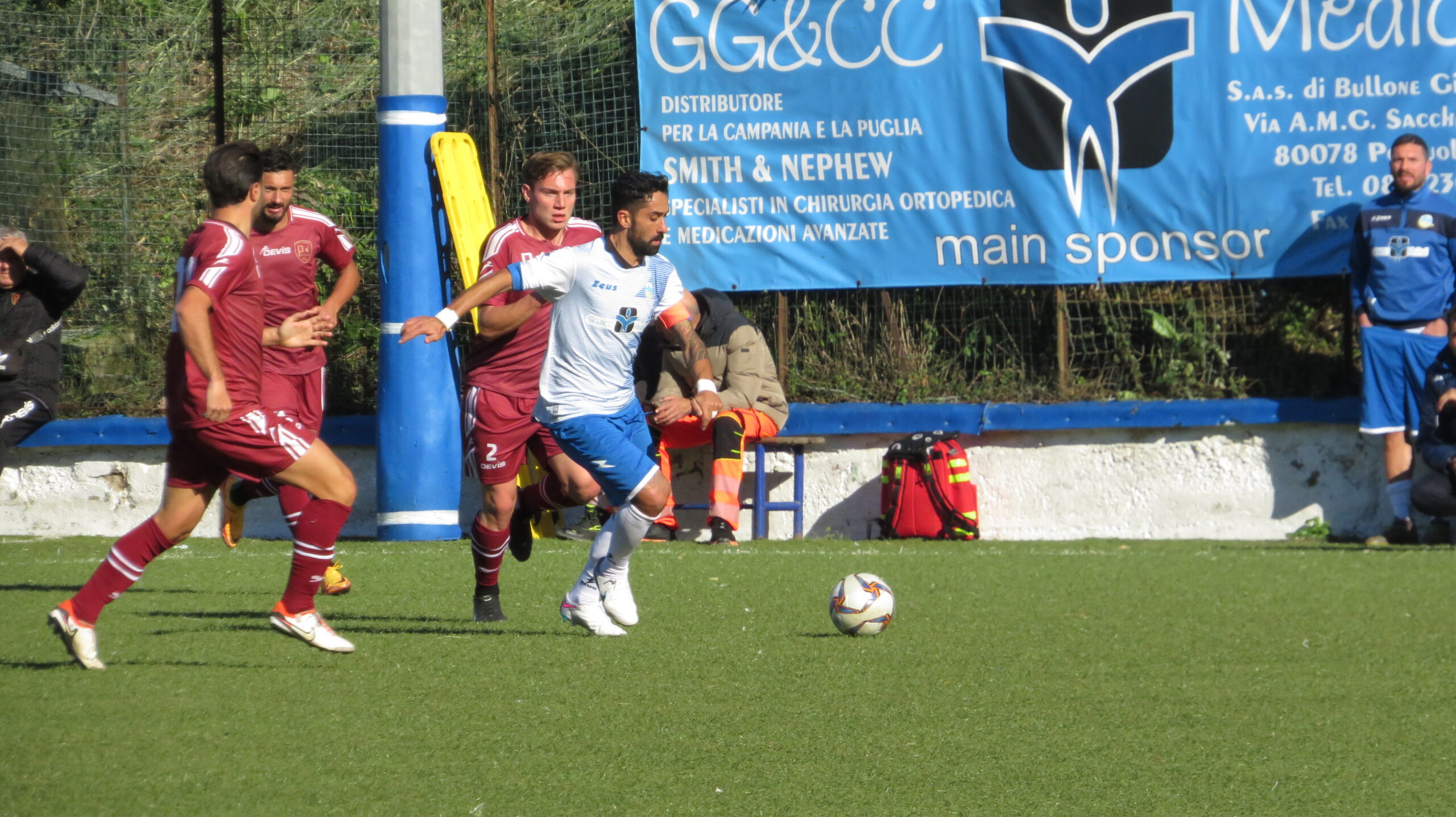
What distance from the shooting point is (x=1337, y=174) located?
36.8 feet

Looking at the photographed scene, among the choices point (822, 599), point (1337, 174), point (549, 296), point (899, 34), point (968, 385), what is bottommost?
point (822, 599)

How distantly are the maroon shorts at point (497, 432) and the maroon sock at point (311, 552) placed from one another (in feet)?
3.42

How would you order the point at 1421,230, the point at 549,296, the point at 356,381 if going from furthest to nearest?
the point at 356,381 < the point at 1421,230 < the point at 549,296

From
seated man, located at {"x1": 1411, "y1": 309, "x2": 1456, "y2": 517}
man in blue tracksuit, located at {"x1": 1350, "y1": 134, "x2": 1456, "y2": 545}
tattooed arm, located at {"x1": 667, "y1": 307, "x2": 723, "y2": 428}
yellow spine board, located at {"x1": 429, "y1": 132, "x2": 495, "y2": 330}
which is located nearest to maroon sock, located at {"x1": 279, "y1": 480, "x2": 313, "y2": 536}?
tattooed arm, located at {"x1": 667, "y1": 307, "x2": 723, "y2": 428}

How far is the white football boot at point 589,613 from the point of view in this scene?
22.2 feet

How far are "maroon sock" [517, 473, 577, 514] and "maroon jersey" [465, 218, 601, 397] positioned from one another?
0.45 m

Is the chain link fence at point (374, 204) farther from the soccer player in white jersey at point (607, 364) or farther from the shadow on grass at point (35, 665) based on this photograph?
the shadow on grass at point (35, 665)

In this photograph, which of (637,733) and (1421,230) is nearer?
(637,733)

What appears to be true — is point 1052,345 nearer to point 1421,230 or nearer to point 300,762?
point 1421,230

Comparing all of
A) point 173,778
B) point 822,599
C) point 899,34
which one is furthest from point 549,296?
point 899,34

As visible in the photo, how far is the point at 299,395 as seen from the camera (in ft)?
27.0

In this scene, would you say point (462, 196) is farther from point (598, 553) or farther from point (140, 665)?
point (140, 665)

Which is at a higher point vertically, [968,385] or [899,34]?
[899,34]

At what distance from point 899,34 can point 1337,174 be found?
10.8 feet
